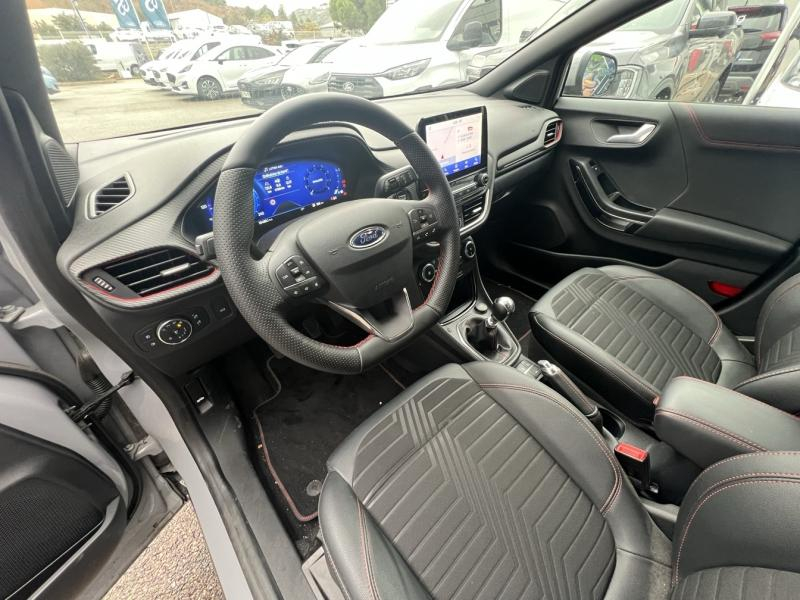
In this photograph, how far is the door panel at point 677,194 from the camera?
1457 mm

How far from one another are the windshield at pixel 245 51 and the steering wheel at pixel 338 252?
0.27 meters

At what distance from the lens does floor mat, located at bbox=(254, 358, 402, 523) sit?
1.27m

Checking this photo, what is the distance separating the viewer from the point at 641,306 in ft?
4.50

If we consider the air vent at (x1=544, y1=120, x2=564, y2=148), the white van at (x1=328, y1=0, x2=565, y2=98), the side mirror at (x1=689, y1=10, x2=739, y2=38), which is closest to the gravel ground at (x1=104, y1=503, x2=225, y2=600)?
the white van at (x1=328, y1=0, x2=565, y2=98)

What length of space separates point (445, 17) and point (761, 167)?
1435 mm

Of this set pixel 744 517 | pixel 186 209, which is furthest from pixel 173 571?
pixel 744 517

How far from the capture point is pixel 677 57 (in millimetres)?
1669

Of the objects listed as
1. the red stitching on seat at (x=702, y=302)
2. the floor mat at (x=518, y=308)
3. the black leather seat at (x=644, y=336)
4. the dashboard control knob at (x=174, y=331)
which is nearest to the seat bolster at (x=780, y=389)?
the black leather seat at (x=644, y=336)

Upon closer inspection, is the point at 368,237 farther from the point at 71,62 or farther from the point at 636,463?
the point at 636,463

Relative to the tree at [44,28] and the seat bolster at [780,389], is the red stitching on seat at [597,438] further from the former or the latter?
the tree at [44,28]

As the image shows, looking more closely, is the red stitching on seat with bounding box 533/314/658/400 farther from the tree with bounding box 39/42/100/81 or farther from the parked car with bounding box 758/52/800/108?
the tree with bounding box 39/42/100/81

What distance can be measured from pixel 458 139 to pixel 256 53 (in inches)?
26.7

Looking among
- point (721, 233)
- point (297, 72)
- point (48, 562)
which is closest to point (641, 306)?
point (721, 233)

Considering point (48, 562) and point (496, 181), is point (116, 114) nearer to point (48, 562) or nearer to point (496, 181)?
point (48, 562)
